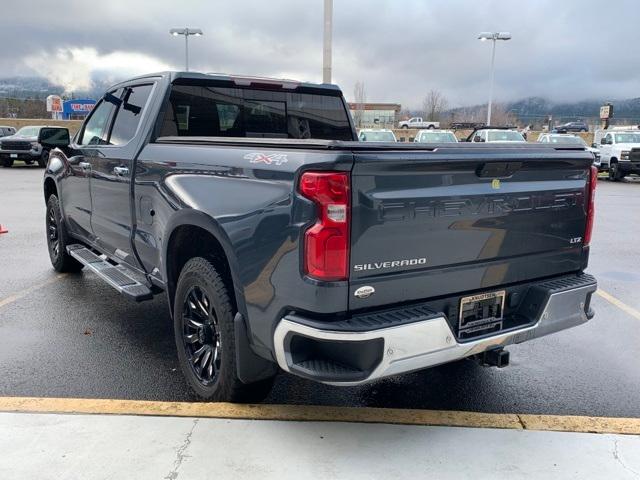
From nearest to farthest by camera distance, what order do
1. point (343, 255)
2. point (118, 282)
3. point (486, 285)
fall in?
point (343, 255) → point (486, 285) → point (118, 282)

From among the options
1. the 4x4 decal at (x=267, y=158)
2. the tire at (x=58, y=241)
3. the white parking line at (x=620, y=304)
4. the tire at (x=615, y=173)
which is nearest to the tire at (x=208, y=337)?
the 4x4 decal at (x=267, y=158)

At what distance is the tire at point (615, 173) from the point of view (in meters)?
22.1

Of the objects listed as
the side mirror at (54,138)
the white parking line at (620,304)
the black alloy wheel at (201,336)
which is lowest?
the white parking line at (620,304)

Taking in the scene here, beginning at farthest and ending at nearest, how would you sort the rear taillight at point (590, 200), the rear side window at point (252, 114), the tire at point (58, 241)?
the tire at point (58, 241)
the rear side window at point (252, 114)
the rear taillight at point (590, 200)

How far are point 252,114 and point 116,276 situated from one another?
1679 millimetres

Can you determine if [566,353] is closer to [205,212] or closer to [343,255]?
[343,255]

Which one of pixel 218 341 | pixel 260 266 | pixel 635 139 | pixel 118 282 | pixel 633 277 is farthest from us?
pixel 635 139

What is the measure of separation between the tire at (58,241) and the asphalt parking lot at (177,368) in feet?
0.65

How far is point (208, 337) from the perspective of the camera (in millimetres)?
3447

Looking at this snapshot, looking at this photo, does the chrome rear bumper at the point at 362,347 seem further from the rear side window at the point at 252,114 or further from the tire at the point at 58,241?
the tire at the point at 58,241

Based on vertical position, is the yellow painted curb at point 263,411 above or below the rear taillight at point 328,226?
below

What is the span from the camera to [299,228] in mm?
2582

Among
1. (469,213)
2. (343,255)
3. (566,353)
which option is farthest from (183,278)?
(566,353)

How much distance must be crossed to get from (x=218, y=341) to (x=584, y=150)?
2503 millimetres
